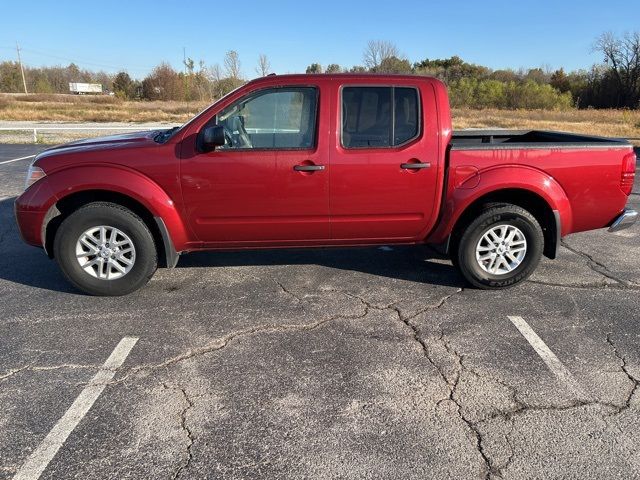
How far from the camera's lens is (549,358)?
3391 millimetres

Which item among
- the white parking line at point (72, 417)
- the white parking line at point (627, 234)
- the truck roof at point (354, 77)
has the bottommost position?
the white parking line at point (72, 417)

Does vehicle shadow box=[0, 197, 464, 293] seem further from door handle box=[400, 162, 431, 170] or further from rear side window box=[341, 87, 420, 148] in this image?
rear side window box=[341, 87, 420, 148]

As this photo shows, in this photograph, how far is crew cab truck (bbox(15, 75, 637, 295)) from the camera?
13.5ft

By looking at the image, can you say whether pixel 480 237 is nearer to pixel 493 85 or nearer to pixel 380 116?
pixel 380 116

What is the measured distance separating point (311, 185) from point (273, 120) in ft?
2.19

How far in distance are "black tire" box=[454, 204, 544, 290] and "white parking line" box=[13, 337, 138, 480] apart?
9.43 ft

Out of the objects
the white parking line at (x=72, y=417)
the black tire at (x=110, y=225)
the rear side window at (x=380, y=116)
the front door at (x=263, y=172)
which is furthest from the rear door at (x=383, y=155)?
the white parking line at (x=72, y=417)

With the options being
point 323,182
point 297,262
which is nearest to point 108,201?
point 323,182

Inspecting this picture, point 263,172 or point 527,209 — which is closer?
point 263,172

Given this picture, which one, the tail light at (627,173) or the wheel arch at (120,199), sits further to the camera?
the tail light at (627,173)

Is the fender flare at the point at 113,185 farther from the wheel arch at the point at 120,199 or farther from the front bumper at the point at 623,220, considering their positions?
the front bumper at the point at 623,220

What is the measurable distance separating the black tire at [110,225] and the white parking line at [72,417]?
85 centimetres

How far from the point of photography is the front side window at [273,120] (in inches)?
165

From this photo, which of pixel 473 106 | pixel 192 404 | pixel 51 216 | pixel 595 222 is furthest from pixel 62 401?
pixel 473 106
